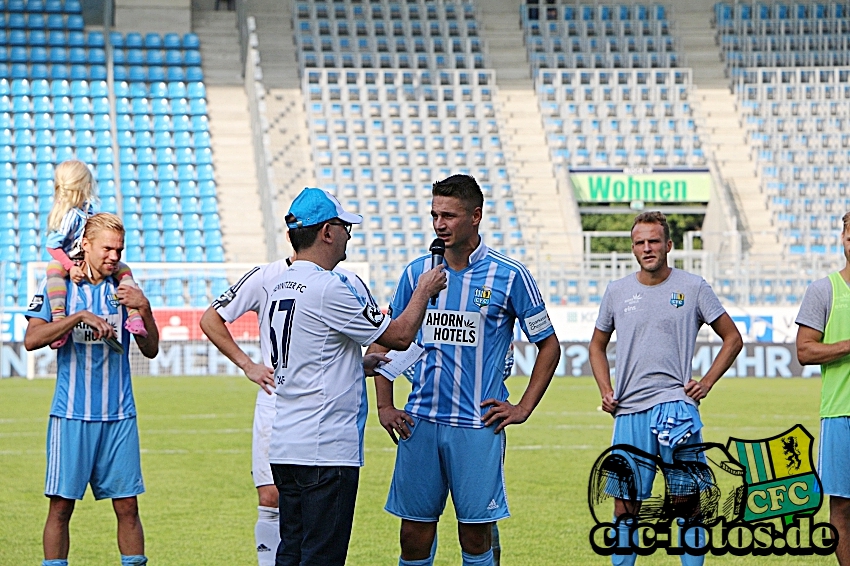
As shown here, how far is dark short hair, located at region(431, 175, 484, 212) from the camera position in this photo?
486 centimetres

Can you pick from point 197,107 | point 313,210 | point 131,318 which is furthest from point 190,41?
point 313,210

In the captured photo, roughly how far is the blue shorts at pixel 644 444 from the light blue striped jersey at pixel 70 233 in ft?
9.25

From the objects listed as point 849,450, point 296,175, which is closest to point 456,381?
point 849,450

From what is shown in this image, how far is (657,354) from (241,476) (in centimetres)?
545

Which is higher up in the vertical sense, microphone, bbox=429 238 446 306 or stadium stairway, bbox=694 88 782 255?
stadium stairway, bbox=694 88 782 255

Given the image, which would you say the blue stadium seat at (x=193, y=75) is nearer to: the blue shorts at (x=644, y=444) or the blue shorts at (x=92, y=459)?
the blue shorts at (x=92, y=459)

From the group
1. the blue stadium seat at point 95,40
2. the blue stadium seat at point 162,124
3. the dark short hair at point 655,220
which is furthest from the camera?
the blue stadium seat at point 95,40

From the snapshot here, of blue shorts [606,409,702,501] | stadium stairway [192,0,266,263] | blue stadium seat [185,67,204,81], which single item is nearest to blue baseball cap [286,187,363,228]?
blue shorts [606,409,702,501]

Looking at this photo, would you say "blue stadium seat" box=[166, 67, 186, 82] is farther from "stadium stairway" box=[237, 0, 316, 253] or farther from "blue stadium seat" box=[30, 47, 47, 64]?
"blue stadium seat" box=[30, 47, 47, 64]

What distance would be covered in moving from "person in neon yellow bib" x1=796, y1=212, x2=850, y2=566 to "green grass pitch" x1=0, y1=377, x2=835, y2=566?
1.59 m

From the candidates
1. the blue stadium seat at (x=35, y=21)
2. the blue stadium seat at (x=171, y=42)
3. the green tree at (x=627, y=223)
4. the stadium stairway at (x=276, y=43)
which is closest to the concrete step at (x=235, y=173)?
the stadium stairway at (x=276, y=43)

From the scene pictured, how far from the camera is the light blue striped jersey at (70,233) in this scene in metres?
5.51

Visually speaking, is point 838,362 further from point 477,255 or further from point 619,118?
point 619,118

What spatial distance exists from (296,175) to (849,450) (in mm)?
22828
